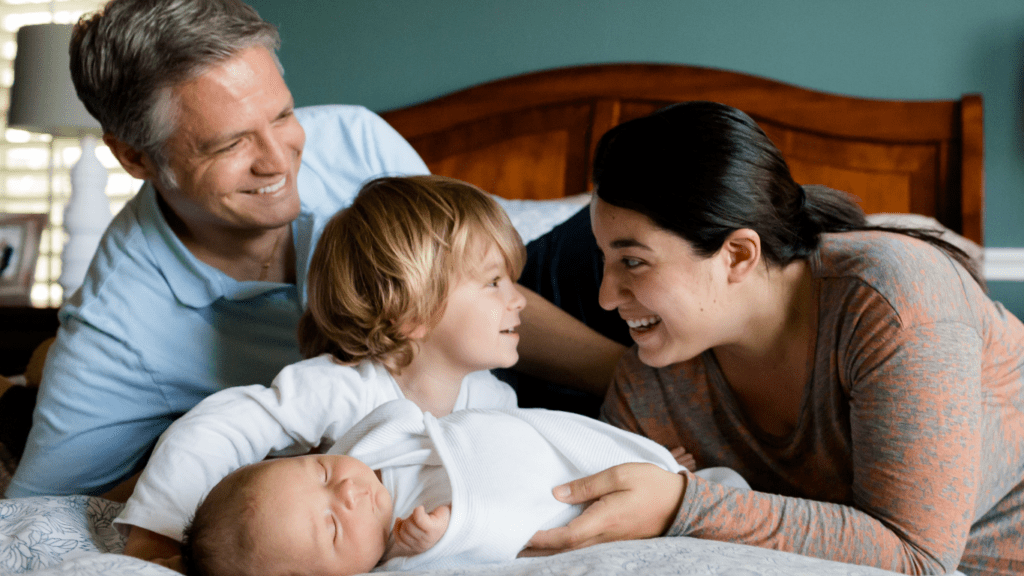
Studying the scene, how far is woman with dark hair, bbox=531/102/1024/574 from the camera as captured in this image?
0.99 meters

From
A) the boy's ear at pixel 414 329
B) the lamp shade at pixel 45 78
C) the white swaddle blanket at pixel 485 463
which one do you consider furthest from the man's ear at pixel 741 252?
the lamp shade at pixel 45 78

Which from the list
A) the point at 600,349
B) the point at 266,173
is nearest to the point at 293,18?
the point at 266,173

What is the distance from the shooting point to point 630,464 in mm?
1066

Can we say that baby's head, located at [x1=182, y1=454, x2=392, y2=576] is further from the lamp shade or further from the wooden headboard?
the lamp shade

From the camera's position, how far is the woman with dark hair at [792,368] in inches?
39.1

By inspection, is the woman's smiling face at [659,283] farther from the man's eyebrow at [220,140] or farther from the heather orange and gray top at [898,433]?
the man's eyebrow at [220,140]

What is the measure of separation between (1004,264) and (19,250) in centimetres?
341

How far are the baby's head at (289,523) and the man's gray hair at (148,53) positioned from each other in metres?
0.76

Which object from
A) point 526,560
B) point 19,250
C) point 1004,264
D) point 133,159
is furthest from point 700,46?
point 19,250

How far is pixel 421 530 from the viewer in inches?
37.1

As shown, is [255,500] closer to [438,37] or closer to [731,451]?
[731,451]

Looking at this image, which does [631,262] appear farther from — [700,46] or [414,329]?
[700,46]

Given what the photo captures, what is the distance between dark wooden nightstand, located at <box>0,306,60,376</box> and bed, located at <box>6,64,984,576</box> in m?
1.28

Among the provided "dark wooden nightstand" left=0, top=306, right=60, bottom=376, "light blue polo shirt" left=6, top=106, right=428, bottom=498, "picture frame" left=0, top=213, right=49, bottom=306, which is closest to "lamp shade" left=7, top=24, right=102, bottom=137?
"picture frame" left=0, top=213, right=49, bottom=306
